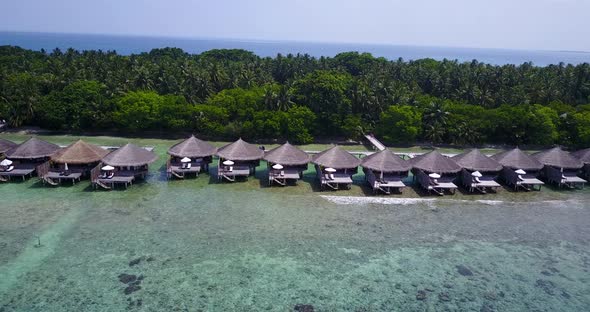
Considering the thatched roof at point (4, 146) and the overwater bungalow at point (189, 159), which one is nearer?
the overwater bungalow at point (189, 159)

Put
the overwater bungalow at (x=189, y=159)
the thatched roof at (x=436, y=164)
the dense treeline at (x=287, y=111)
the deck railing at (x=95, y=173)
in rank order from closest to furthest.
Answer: the deck railing at (x=95, y=173) → the thatched roof at (x=436, y=164) → the overwater bungalow at (x=189, y=159) → the dense treeline at (x=287, y=111)

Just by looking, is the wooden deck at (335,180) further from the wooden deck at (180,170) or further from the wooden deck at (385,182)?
the wooden deck at (180,170)

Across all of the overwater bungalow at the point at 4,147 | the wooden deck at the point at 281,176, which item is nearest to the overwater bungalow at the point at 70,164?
the overwater bungalow at the point at 4,147

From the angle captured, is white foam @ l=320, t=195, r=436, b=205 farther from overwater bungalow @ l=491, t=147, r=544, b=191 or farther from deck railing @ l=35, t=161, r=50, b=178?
deck railing @ l=35, t=161, r=50, b=178

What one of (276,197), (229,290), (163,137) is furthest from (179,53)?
(229,290)

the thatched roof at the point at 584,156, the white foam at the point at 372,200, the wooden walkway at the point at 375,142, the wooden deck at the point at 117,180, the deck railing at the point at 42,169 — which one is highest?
the thatched roof at the point at 584,156

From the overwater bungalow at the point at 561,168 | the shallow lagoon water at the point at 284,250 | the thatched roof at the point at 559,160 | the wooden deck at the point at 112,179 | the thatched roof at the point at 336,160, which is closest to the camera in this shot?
the shallow lagoon water at the point at 284,250

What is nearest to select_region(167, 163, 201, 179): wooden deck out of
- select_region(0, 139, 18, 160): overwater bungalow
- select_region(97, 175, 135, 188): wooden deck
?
select_region(97, 175, 135, 188): wooden deck

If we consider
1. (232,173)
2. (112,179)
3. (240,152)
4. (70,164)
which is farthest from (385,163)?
(70,164)
